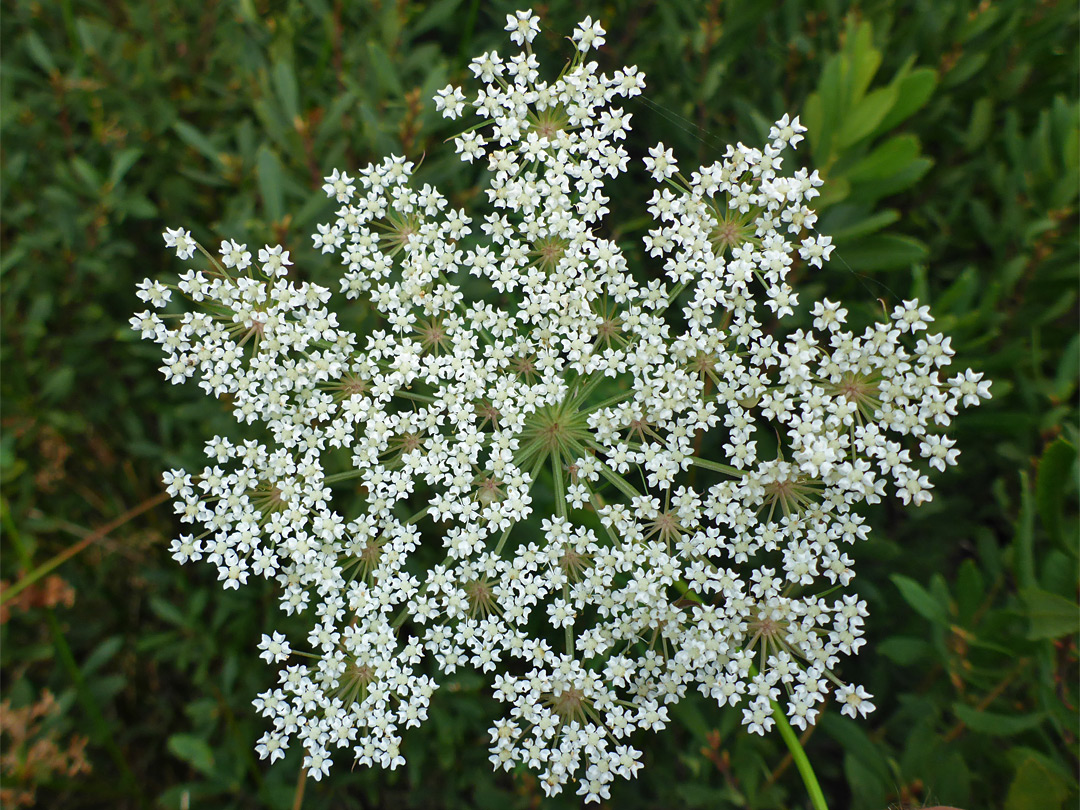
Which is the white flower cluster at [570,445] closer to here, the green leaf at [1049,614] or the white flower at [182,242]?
the white flower at [182,242]

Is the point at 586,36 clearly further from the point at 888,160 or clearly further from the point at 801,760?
the point at 801,760

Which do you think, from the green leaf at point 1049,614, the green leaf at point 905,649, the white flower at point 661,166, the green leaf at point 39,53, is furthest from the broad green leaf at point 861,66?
the green leaf at point 39,53

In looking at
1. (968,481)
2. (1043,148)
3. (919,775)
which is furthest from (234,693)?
(1043,148)

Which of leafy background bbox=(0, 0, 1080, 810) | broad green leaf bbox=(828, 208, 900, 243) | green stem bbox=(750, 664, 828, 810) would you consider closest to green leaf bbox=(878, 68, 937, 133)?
leafy background bbox=(0, 0, 1080, 810)

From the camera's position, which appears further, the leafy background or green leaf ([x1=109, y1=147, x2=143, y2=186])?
green leaf ([x1=109, y1=147, x2=143, y2=186])

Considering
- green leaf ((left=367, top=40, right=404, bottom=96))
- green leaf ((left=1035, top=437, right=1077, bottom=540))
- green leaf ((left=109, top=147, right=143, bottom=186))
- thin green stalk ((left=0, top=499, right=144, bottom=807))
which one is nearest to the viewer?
green leaf ((left=1035, top=437, right=1077, bottom=540))

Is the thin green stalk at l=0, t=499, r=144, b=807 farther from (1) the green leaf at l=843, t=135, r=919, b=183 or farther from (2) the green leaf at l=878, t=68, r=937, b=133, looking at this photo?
(2) the green leaf at l=878, t=68, r=937, b=133

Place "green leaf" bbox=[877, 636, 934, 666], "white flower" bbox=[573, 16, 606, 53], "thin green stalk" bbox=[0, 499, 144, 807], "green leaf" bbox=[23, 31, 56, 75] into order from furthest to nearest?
"green leaf" bbox=[23, 31, 56, 75] < "thin green stalk" bbox=[0, 499, 144, 807] < "green leaf" bbox=[877, 636, 934, 666] < "white flower" bbox=[573, 16, 606, 53]
